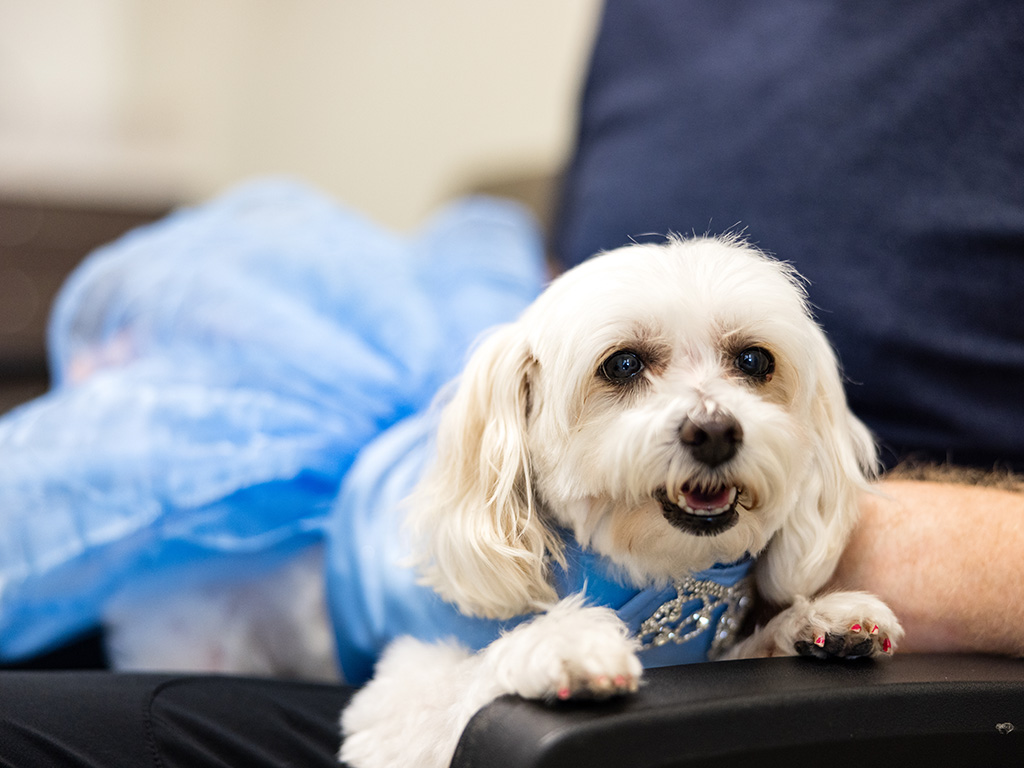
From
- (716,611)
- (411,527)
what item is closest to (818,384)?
(716,611)

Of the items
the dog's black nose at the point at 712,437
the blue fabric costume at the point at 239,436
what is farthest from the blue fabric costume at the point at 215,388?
the dog's black nose at the point at 712,437

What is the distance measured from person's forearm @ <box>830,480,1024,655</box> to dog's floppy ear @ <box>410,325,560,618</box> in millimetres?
308

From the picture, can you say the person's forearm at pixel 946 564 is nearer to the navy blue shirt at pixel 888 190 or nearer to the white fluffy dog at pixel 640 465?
the white fluffy dog at pixel 640 465

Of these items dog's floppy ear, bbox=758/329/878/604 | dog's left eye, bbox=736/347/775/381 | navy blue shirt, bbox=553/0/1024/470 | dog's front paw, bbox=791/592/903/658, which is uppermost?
navy blue shirt, bbox=553/0/1024/470

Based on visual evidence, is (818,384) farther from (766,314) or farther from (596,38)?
(596,38)

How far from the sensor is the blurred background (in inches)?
117

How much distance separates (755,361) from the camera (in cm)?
74

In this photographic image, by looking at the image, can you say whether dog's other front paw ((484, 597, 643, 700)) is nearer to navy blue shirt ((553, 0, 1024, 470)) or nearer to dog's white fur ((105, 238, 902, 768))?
dog's white fur ((105, 238, 902, 768))

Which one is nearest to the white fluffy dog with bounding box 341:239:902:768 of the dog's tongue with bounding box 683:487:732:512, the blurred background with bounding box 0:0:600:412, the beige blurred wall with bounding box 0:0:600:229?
the dog's tongue with bounding box 683:487:732:512

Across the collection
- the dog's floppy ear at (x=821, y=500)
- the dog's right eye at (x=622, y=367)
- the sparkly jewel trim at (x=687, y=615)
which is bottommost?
the sparkly jewel trim at (x=687, y=615)

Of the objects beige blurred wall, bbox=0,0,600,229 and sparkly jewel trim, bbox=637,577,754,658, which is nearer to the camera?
sparkly jewel trim, bbox=637,577,754,658

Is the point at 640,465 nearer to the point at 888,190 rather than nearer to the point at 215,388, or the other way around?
the point at 888,190

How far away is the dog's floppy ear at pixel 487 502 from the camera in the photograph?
2.41ft

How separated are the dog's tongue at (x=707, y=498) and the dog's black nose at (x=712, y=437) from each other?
0.11 feet
